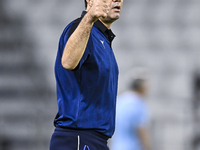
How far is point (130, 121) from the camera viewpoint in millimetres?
4250

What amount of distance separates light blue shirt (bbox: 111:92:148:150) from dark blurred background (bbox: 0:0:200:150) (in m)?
3.35

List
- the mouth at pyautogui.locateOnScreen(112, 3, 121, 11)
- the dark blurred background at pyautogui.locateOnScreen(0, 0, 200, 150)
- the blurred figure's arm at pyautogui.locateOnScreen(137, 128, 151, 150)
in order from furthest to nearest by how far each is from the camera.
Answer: the dark blurred background at pyautogui.locateOnScreen(0, 0, 200, 150) < the blurred figure's arm at pyautogui.locateOnScreen(137, 128, 151, 150) < the mouth at pyautogui.locateOnScreen(112, 3, 121, 11)

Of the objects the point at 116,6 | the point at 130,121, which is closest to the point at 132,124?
the point at 130,121

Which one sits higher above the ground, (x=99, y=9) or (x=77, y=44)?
(x=99, y=9)

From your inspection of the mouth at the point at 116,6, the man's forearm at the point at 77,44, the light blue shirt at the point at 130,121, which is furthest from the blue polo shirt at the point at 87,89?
the light blue shirt at the point at 130,121

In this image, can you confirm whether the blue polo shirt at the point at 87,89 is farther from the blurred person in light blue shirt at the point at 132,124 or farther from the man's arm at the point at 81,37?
the blurred person in light blue shirt at the point at 132,124

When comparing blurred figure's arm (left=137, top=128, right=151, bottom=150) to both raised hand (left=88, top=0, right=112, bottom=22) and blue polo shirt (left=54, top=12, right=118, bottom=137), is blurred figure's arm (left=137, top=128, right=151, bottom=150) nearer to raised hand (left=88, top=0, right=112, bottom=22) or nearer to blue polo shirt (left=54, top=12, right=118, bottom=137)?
blue polo shirt (left=54, top=12, right=118, bottom=137)

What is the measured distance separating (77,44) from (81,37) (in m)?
0.04

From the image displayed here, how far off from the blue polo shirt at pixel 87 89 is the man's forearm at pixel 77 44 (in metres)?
0.12

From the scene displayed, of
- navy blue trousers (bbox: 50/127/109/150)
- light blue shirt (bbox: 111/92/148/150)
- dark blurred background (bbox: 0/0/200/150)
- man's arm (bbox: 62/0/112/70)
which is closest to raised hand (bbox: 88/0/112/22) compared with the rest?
man's arm (bbox: 62/0/112/70)

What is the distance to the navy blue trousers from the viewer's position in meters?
2.23

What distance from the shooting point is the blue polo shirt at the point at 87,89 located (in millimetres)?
2207

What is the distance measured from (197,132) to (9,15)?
501 centimetres

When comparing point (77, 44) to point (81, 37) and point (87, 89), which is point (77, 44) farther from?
point (87, 89)
